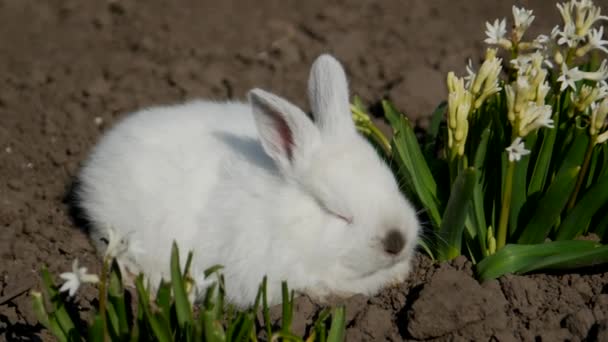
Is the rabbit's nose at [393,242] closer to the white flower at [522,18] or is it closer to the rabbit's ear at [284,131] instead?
the rabbit's ear at [284,131]

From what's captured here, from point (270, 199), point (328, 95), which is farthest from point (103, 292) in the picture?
point (328, 95)

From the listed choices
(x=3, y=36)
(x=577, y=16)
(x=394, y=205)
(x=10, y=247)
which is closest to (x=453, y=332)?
(x=394, y=205)

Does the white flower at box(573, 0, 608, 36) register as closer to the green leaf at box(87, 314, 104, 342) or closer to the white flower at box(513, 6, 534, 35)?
the white flower at box(513, 6, 534, 35)

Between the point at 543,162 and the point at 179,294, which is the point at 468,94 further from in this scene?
the point at 179,294

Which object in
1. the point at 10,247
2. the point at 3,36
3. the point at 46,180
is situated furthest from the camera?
the point at 3,36

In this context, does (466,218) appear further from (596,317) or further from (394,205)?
(596,317)

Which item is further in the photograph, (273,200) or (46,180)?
(46,180)
